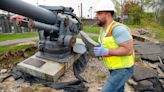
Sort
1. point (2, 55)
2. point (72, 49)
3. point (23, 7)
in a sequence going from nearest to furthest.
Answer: point (23, 7) → point (72, 49) → point (2, 55)

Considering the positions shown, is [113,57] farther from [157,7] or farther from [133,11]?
[157,7]

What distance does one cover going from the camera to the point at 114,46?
11.9 feet

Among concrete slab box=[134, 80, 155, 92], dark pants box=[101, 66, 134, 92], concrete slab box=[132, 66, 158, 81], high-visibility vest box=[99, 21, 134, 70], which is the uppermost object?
high-visibility vest box=[99, 21, 134, 70]

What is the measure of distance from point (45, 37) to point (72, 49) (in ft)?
2.28

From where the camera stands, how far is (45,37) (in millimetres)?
6465

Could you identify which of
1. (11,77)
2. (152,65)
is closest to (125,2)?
(152,65)

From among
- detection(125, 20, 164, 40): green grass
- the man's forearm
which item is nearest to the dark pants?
the man's forearm

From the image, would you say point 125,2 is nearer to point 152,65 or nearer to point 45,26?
point 152,65

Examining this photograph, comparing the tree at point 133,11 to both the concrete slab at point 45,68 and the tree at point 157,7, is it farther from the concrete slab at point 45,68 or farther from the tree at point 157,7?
the concrete slab at point 45,68

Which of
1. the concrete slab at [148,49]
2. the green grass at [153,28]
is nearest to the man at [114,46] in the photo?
the concrete slab at [148,49]

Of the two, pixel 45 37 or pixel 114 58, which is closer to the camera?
pixel 114 58

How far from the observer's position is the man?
353cm

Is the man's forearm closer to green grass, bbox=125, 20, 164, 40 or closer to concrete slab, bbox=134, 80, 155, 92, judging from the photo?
concrete slab, bbox=134, 80, 155, 92

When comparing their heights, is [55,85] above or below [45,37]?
below
